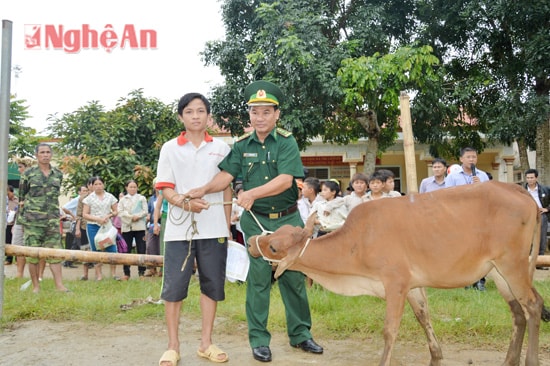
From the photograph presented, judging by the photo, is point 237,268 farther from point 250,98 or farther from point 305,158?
point 305,158

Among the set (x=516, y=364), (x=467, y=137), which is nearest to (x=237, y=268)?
(x=516, y=364)

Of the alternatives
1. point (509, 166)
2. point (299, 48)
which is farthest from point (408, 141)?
point (509, 166)

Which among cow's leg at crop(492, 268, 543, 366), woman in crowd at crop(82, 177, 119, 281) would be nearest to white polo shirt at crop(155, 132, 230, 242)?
cow's leg at crop(492, 268, 543, 366)

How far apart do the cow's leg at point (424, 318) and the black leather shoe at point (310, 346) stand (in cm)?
89

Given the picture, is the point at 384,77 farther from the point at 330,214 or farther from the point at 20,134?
the point at 20,134

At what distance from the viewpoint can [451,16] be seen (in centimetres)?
1502

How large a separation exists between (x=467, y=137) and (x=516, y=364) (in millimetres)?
13758

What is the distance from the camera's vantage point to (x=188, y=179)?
14.9 feet

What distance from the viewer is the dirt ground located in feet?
14.5

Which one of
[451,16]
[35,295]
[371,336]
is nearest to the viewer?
[371,336]

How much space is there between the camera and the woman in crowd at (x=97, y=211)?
8961 mm

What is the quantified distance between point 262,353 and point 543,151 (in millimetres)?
12455

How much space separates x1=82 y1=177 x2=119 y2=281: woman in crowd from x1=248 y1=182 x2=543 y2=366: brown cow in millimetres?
5556

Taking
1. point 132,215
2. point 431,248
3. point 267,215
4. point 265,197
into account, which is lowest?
point 431,248
